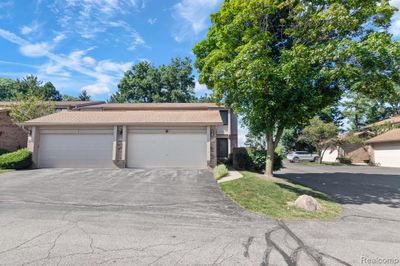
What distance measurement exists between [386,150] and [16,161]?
30.8 m

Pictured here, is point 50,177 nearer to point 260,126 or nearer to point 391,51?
point 260,126

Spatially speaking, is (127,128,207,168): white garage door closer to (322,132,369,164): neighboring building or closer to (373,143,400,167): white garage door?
(373,143,400,167): white garage door

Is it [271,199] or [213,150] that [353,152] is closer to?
[213,150]

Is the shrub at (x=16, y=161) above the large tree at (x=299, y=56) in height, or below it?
below

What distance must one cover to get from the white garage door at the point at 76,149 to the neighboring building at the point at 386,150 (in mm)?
24735

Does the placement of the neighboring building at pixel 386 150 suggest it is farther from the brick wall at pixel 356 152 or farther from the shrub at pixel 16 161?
the shrub at pixel 16 161

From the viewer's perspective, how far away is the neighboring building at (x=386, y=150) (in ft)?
72.2

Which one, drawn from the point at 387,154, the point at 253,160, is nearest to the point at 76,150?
the point at 253,160

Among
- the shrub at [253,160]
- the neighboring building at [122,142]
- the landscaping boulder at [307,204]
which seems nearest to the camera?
the landscaping boulder at [307,204]

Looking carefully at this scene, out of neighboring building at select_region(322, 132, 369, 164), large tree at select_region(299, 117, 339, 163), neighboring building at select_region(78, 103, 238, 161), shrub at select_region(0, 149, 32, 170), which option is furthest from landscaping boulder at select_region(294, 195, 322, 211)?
neighboring building at select_region(322, 132, 369, 164)

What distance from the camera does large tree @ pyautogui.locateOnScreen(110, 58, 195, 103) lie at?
36.1 m

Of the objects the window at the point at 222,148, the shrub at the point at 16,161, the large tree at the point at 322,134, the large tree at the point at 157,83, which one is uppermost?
the large tree at the point at 157,83

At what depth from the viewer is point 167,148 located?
47.8 feet

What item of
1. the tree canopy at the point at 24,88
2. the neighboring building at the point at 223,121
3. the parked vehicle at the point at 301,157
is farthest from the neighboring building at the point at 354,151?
the tree canopy at the point at 24,88
